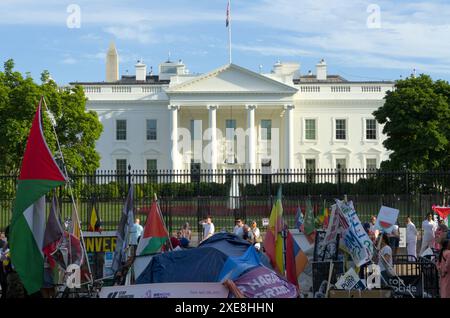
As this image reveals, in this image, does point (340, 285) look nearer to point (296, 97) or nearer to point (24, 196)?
point (24, 196)

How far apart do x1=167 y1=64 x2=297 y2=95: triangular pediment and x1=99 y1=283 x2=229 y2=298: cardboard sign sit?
178 feet

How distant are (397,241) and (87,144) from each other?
77.6ft

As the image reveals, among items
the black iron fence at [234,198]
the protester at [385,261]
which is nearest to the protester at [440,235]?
the protester at [385,261]

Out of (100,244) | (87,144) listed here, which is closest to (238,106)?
(87,144)

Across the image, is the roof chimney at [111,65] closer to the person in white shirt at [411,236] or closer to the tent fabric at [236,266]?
the person in white shirt at [411,236]

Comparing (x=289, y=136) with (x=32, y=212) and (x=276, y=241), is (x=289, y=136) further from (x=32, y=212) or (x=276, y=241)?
(x=32, y=212)

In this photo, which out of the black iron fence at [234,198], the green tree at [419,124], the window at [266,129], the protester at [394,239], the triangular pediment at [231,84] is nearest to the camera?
the protester at [394,239]

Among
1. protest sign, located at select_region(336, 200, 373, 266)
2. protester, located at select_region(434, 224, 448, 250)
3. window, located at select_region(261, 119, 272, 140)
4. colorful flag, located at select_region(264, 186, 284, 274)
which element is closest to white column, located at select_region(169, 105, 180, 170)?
window, located at select_region(261, 119, 272, 140)

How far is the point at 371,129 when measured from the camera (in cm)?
6450

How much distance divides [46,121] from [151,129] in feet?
94.4

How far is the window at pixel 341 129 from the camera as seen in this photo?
64625mm

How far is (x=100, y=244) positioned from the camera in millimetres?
14172

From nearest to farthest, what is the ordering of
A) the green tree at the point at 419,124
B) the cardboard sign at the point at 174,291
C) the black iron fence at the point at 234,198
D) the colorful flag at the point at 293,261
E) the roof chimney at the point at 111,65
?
the cardboard sign at the point at 174,291
the colorful flag at the point at 293,261
the black iron fence at the point at 234,198
the green tree at the point at 419,124
the roof chimney at the point at 111,65

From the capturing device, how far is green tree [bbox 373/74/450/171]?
39.8 meters
